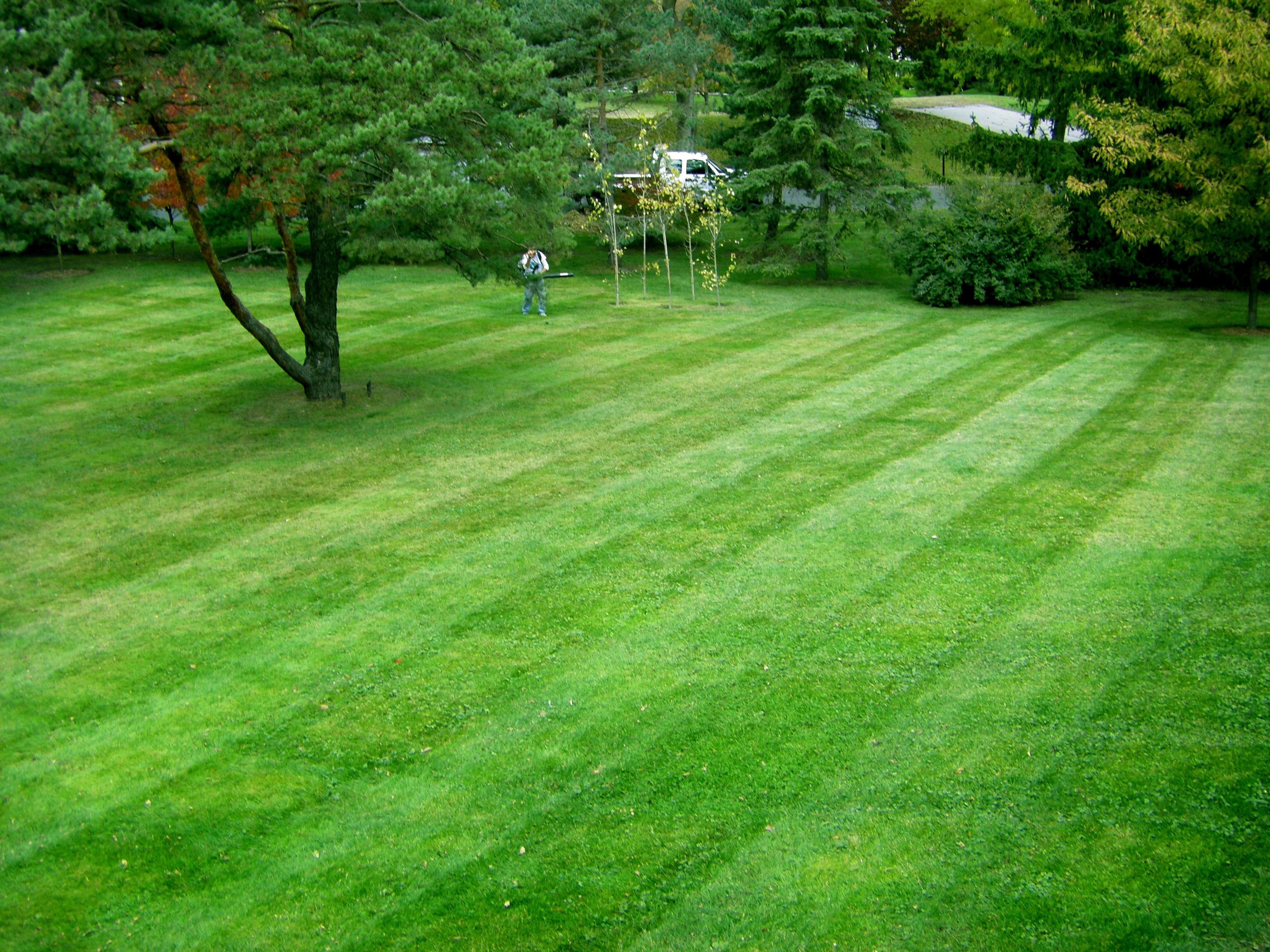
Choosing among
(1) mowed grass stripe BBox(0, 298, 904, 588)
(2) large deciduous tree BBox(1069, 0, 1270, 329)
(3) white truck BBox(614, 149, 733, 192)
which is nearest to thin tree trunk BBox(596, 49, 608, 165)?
(3) white truck BBox(614, 149, 733, 192)

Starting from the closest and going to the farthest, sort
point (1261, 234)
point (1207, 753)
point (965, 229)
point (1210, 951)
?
point (1210, 951) → point (1207, 753) → point (1261, 234) → point (965, 229)

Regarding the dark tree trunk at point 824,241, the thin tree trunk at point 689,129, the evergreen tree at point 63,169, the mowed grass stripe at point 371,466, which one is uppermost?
the thin tree trunk at point 689,129

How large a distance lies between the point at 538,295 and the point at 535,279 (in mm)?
5138

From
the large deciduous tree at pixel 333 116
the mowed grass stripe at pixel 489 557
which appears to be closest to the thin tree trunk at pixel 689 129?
the large deciduous tree at pixel 333 116

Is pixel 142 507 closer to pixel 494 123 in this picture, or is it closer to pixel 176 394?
pixel 176 394

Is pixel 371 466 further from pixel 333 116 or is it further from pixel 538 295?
pixel 538 295

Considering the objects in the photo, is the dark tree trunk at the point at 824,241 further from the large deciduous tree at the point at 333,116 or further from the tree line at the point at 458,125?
the large deciduous tree at the point at 333,116

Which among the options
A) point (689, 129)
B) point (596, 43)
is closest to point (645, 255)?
point (689, 129)

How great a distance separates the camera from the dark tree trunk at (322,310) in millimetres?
14125

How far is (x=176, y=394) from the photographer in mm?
15766

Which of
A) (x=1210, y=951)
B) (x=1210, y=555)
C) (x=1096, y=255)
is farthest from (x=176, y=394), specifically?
(x=1096, y=255)

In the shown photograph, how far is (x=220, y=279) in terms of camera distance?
12.9 m

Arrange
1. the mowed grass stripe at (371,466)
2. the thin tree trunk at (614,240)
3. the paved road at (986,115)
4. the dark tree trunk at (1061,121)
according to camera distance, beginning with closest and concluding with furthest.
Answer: the mowed grass stripe at (371,466) → the thin tree trunk at (614,240) → the dark tree trunk at (1061,121) → the paved road at (986,115)

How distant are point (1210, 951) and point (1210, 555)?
5.36 meters
